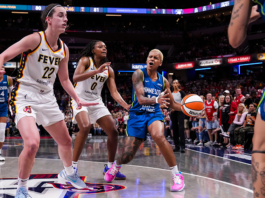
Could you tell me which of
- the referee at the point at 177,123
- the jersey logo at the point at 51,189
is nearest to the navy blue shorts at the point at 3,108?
the jersey logo at the point at 51,189

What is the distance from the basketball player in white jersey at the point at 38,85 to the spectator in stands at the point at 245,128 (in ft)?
21.2

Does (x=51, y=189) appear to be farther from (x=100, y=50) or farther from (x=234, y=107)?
(x=234, y=107)

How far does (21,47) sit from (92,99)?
1822 millimetres

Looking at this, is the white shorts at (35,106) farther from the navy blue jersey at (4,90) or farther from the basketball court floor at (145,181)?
the navy blue jersey at (4,90)

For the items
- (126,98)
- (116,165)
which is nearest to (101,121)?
(116,165)

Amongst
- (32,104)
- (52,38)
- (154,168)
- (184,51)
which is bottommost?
(154,168)

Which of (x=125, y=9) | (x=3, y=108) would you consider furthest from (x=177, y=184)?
(x=125, y=9)

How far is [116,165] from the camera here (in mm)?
4184

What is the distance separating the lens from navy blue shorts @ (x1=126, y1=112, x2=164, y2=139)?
13.3 feet

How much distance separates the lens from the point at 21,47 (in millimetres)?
3002

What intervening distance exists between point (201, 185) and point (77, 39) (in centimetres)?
2852

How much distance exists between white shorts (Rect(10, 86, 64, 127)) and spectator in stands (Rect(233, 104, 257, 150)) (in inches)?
261

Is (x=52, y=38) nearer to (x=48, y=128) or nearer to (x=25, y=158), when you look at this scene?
(x=48, y=128)

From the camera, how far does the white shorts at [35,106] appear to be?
10.1ft
